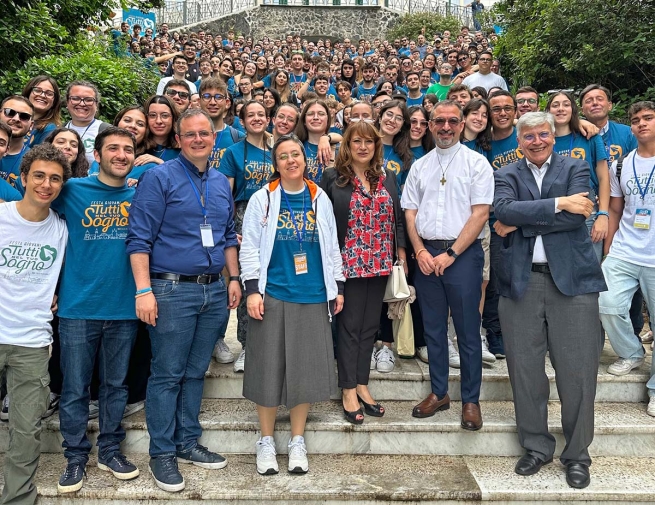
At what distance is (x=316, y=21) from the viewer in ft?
93.4

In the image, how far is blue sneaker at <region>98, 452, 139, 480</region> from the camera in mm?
3443

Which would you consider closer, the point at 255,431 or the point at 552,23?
the point at 255,431

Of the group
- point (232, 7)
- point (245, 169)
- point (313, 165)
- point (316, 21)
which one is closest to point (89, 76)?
point (245, 169)

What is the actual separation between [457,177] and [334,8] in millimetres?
27598

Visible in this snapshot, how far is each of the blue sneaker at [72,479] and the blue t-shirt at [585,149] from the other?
4080 millimetres

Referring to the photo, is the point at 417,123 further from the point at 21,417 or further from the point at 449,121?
the point at 21,417

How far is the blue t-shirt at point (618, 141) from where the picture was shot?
464 cm

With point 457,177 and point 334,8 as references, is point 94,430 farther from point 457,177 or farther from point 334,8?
point 334,8

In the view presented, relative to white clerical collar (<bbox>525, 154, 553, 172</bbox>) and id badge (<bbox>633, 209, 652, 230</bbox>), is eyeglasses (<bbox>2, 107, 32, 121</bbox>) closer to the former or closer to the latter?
white clerical collar (<bbox>525, 154, 553, 172</bbox>)

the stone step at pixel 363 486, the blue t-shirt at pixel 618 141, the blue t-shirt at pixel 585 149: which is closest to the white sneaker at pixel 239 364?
the stone step at pixel 363 486

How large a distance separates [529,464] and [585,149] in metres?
2.44

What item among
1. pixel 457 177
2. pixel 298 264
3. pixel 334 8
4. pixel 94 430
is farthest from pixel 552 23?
pixel 334 8

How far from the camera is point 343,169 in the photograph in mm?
3877

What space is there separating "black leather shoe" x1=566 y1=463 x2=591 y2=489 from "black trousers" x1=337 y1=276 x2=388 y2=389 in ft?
4.70
